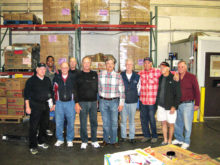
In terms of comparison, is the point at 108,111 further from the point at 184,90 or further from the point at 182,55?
the point at 182,55

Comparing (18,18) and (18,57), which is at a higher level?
(18,18)

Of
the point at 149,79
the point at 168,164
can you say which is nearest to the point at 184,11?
the point at 149,79

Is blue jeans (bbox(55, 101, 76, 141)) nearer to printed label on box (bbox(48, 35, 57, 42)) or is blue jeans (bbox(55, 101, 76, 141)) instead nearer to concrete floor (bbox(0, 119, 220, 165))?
concrete floor (bbox(0, 119, 220, 165))

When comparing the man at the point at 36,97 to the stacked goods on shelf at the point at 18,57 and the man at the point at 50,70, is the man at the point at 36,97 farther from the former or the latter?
the stacked goods on shelf at the point at 18,57

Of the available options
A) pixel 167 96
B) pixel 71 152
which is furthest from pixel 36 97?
pixel 167 96

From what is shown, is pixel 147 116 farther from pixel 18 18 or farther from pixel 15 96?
pixel 18 18

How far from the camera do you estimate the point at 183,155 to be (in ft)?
7.47

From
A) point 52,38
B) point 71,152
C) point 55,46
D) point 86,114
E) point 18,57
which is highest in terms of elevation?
point 52,38

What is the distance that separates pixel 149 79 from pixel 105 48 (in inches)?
161

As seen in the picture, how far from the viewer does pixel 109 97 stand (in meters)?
4.12

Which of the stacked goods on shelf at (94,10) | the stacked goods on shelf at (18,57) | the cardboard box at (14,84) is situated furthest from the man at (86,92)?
the cardboard box at (14,84)

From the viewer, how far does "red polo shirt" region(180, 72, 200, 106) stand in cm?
409

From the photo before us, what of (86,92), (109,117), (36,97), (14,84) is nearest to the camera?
(36,97)

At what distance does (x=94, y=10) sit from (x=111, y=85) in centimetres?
318
